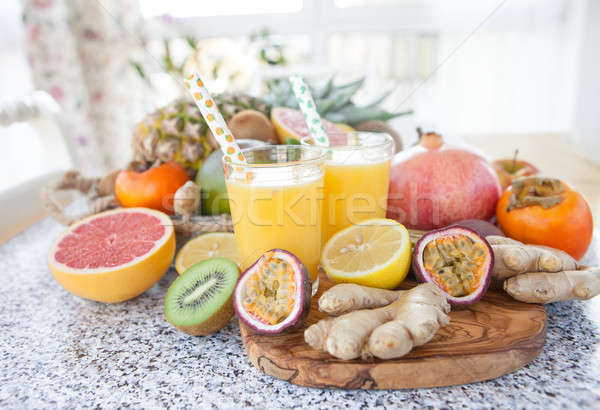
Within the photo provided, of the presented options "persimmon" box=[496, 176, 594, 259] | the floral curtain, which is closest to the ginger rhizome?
"persimmon" box=[496, 176, 594, 259]

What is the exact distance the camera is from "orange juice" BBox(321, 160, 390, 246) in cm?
103

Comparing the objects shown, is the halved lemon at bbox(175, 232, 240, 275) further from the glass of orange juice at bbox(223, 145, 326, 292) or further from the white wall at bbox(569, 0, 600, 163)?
the white wall at bbox(569, 0, 600, 163)

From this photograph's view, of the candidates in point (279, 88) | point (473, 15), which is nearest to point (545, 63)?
point (473, 15)

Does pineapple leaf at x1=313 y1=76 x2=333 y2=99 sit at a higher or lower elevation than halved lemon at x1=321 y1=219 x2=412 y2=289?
higher

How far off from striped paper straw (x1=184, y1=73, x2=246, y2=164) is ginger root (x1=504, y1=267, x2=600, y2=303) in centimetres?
62

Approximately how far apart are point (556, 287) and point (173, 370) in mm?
718

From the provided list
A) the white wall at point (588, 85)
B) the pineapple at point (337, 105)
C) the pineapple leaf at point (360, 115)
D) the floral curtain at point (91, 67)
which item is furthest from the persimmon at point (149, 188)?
the white wall at point (588, 85)

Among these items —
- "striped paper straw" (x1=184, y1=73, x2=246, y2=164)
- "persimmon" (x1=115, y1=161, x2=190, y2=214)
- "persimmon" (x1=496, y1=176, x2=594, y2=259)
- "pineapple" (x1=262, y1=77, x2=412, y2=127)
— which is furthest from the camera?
"pineapple" (x1=262, y1=77, x2=412, y2=127)

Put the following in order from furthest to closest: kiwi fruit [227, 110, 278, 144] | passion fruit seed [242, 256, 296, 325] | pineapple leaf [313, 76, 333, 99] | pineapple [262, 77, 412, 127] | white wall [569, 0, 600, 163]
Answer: white wall [569, 0, 600, 163] → pineapple leaf [313, 76, 333, 99] → pineapple [262, 77, 412, 127] → kiwi fruit [227, 110, 278, 144] → passion fruit seed [242, 256, 296, 325]

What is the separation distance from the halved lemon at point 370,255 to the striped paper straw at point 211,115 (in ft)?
0.95

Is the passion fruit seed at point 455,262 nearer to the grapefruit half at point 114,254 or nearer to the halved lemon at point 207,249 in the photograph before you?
the halved lemon at point 207,249

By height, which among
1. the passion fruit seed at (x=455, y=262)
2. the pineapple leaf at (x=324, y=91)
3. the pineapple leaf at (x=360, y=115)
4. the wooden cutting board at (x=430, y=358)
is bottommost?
the wooden cutting board at (x=430, y=358)

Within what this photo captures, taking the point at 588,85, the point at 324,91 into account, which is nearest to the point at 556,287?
the point at 324,91

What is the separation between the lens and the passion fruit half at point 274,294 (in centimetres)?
73
